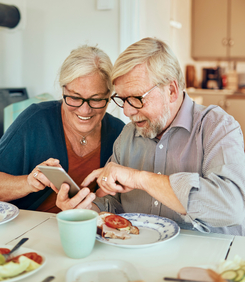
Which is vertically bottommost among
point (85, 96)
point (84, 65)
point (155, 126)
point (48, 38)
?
point (155, 126)

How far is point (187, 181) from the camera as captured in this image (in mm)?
935

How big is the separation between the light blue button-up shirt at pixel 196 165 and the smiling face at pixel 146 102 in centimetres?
5

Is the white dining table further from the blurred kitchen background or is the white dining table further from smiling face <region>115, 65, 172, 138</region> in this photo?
the blurred kitchen background

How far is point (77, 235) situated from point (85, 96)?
2.55ft

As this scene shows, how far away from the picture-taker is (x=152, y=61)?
1201 mm

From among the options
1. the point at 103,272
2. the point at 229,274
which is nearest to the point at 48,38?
the point at 103,272

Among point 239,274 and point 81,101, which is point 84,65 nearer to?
point 81,101

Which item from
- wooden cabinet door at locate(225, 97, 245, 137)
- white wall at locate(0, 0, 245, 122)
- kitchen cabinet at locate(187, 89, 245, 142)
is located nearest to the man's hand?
white wall at locate(0, 0, 245, 122)

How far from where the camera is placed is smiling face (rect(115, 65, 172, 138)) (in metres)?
1.21

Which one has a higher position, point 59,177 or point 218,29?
point 218,29

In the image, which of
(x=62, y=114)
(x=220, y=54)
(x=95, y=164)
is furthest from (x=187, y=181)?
(x=220, y=54)

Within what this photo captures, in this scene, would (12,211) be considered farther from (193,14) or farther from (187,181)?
(193,14)

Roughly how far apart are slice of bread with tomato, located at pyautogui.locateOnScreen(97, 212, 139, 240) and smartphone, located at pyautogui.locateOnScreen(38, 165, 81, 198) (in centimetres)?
13

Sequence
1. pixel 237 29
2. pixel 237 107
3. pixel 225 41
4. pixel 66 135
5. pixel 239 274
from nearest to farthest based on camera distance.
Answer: pixel 239 274
pixel 66 135
pixel 237 107
pixel 237 29
pixel 225 41
